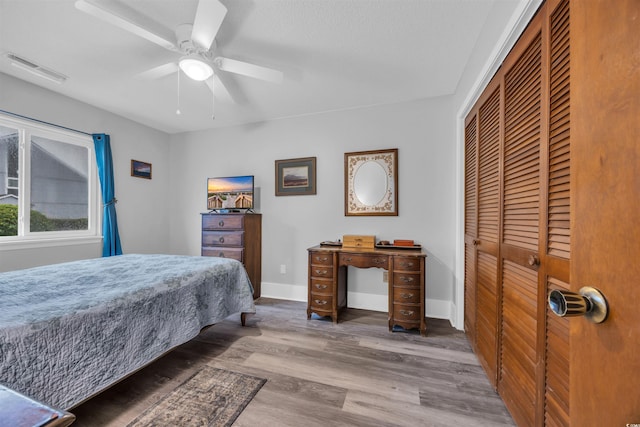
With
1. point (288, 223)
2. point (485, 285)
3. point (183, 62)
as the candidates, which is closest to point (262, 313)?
point (288, 223)

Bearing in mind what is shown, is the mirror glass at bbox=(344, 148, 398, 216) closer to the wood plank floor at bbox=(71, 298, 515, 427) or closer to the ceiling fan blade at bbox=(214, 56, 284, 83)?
the wood plank floor at bbox=(71, 298, 515, 427)

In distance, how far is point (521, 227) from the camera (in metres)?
1.34

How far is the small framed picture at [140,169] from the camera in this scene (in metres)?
3.75

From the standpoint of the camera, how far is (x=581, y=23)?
0.55 metres

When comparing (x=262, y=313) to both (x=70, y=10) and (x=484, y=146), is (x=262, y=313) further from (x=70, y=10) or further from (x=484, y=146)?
(x=70, y=10)

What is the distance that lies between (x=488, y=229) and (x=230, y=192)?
3.13 m

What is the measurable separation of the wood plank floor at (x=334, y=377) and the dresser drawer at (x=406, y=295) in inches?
12.6

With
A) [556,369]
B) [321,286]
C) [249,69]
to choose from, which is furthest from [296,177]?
[556,369]

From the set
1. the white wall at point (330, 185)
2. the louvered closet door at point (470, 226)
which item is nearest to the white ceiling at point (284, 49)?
the white wall at point (330, 185)

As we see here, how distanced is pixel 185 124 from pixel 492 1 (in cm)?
387

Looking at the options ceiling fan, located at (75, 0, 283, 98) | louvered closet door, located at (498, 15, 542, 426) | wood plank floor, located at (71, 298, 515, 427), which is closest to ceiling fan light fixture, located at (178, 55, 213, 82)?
ceiling fan, located at (75, 0, 283, 98)

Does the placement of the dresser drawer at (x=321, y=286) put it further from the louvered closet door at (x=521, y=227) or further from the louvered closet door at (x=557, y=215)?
the louvered closet door at (x=557, y=215)

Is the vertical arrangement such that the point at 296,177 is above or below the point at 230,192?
above

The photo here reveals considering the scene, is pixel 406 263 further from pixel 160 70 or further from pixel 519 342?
pixel 160 70
